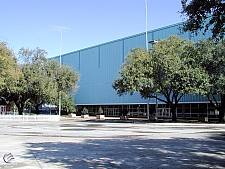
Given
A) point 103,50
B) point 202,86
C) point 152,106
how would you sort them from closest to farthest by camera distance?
point 202,86, point 152,106, point 103,50

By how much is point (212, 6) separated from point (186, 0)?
2.91 feet

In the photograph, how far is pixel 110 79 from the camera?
211ft

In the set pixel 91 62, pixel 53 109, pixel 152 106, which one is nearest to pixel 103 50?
pixel 91 62

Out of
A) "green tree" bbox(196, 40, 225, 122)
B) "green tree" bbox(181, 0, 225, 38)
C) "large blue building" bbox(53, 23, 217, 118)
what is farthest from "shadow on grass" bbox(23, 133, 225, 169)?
"large blue building" bbox(53, 23, 217, 118)

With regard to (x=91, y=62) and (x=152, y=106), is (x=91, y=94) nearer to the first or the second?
(x=91, y=62)

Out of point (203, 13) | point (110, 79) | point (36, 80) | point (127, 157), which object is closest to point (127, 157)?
point (127, 157)

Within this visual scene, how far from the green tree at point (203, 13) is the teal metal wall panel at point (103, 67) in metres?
46.6

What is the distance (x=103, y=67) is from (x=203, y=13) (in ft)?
190

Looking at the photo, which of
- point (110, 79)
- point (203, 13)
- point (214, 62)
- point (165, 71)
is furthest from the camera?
point (110, 79)

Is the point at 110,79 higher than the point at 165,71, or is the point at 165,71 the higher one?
the point at 110,79

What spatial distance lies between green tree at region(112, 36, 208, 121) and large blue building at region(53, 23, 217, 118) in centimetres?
1611

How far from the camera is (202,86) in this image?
3312 cm

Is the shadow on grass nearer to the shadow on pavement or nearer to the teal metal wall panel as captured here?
the shadow on pavement

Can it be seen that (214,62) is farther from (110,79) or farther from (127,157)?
(110,79)
